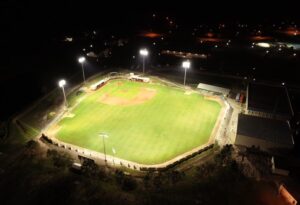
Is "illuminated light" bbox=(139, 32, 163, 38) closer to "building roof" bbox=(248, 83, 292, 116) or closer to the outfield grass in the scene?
the outfield grass

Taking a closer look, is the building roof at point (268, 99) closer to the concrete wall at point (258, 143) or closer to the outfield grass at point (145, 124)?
the outfield grass at point (145, 124)

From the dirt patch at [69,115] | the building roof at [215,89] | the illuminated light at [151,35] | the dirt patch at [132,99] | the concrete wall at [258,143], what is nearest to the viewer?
the concrete wall at [258,143]

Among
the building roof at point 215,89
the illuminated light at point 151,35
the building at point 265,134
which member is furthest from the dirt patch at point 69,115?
the illuminated light at point 151,35

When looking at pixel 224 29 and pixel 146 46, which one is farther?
pixel 224 29

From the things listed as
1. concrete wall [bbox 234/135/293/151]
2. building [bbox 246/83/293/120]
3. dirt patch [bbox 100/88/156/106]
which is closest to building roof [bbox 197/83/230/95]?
building [bbox 246/83/293/120]

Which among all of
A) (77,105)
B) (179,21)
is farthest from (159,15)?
(77,105)

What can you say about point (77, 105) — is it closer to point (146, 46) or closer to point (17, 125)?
point (17, 125)

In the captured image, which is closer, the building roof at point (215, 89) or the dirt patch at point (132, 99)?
the dirt patch at point (132, 99)
